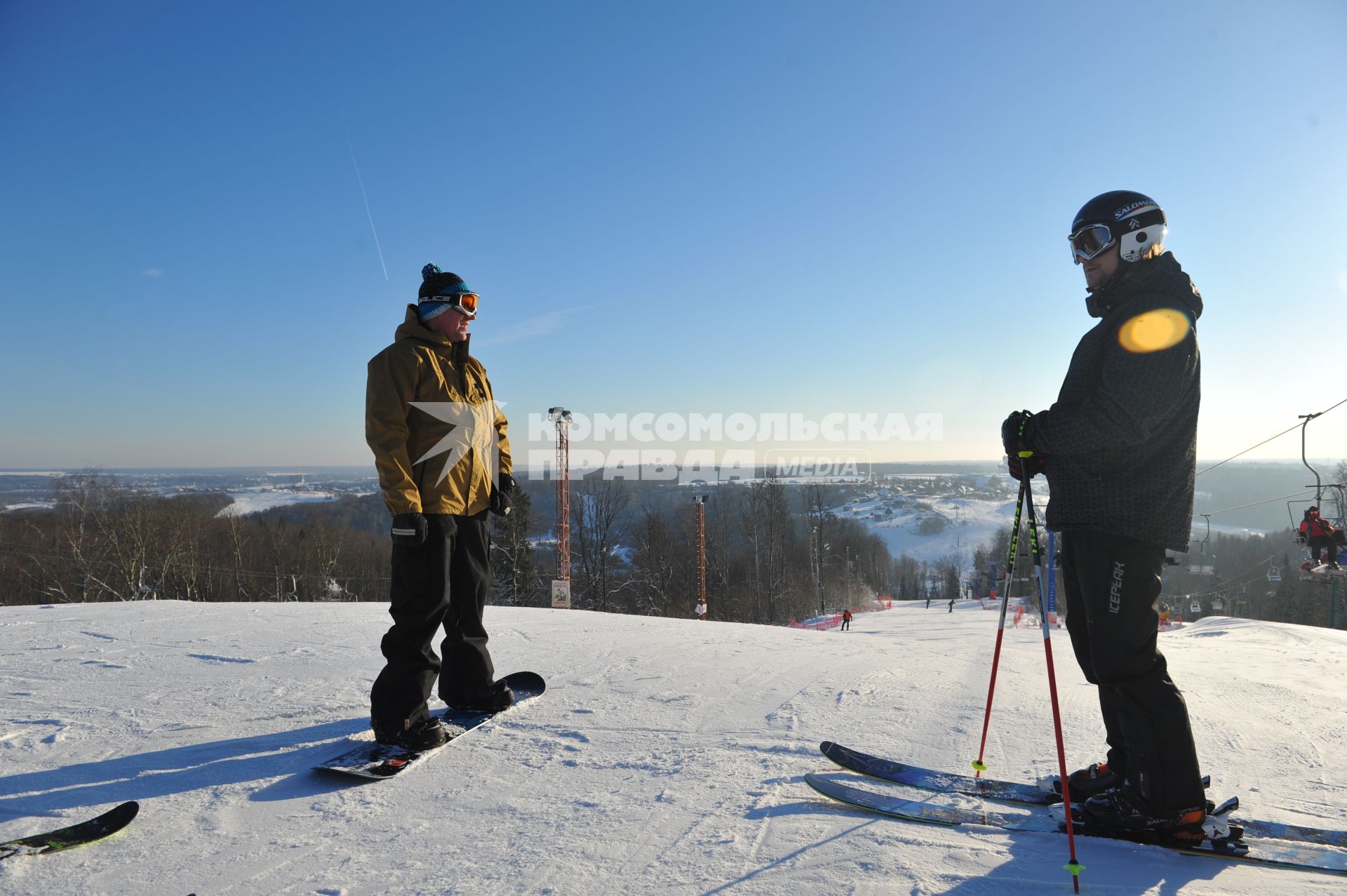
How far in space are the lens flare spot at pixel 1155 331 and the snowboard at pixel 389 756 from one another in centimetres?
275

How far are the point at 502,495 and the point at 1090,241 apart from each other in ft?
8.65

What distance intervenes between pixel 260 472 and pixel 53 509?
127 m

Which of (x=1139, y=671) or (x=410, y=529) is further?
(x=410, y=529)

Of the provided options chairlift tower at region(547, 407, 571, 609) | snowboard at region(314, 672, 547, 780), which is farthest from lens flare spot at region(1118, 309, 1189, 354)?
chairlift tower at region(547, 407, 571, 609)

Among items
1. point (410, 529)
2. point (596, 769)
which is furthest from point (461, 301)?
point (596, 769)

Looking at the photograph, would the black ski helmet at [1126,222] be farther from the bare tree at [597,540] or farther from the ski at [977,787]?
the bare tree at [597,540]

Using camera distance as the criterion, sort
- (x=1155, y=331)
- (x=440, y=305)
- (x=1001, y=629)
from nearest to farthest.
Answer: (x=1155, y=331) → (x=1001, y=629) → (x=440, y=305)

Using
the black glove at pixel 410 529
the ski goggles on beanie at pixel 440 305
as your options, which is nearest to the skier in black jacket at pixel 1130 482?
the black glove at pixel 410 529

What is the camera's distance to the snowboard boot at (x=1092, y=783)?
7.11ft

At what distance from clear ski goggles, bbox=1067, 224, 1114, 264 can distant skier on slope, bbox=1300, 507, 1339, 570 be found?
18.6 m

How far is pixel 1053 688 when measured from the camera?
1.87m

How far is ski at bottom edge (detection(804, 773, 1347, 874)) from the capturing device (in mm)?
1712

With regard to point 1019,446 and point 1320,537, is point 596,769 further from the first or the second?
point 1320,537

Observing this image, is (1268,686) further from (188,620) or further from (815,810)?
(188,620)
